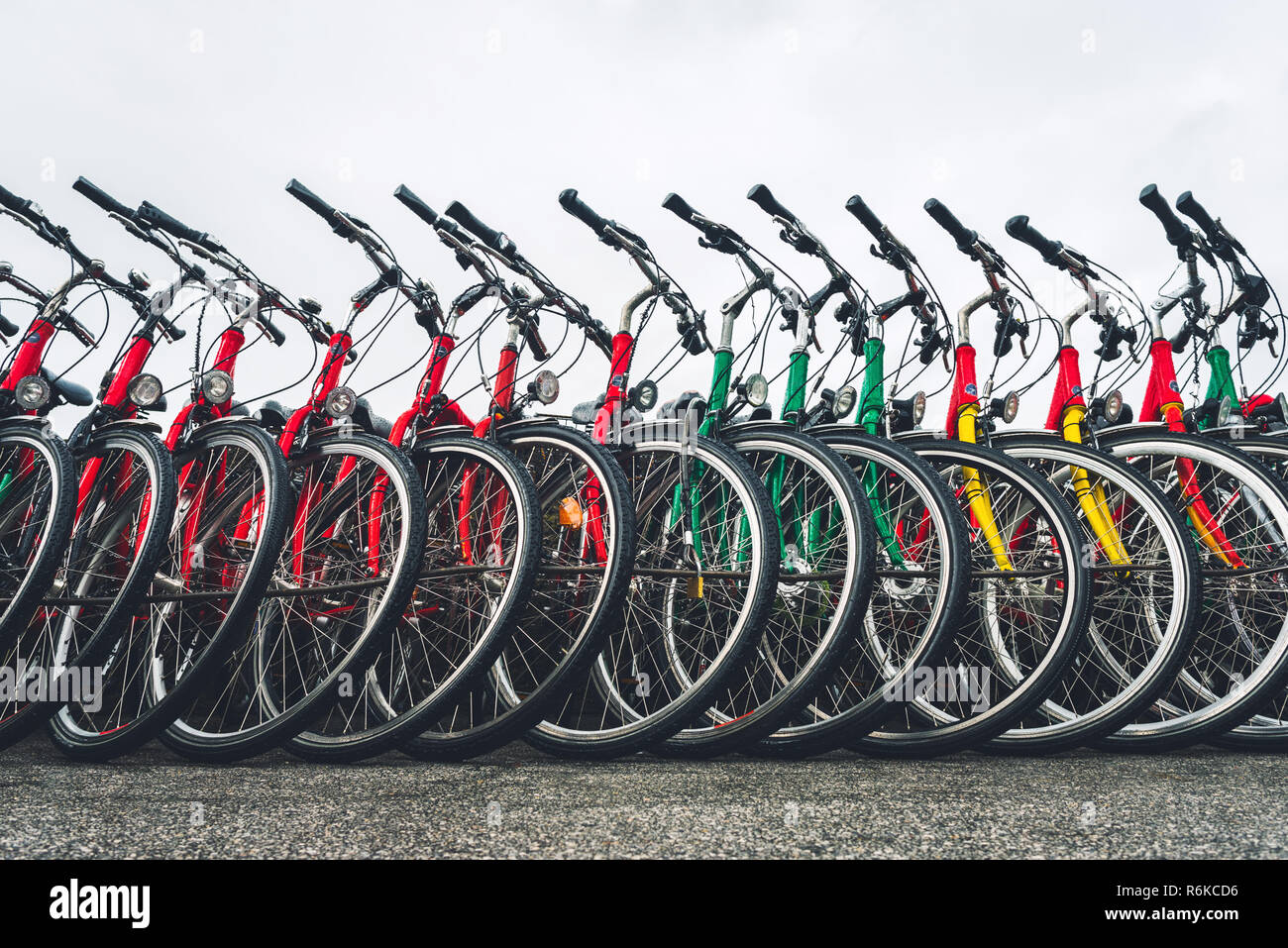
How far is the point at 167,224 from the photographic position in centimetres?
319

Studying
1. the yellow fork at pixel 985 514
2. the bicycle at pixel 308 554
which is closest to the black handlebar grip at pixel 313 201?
the bicycle at pixel 308 554

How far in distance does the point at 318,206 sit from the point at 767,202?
172 centimetres

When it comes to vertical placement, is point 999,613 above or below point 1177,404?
below

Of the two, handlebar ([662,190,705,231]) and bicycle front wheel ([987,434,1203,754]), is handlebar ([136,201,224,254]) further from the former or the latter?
bicycle front wheel ([987,434,1203,754])

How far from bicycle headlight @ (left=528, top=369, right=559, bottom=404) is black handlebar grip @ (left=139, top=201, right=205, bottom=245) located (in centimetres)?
145

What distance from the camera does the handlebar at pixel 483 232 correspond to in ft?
9.87

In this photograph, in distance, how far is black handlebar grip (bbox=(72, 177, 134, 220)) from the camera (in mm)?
3232

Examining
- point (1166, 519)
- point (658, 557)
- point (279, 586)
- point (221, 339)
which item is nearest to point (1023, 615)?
point (1166, 519)

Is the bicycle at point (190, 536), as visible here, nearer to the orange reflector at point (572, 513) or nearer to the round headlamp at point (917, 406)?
the orange reflector at point (572, 513)

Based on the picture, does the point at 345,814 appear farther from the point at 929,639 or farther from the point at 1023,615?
the point at 1023,615

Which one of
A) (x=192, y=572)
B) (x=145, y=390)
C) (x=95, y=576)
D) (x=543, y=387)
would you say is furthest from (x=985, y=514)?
A: (x=95, y=576)

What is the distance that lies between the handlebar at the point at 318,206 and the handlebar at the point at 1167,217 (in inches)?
121

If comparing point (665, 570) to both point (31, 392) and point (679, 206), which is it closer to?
point (679, 206)
